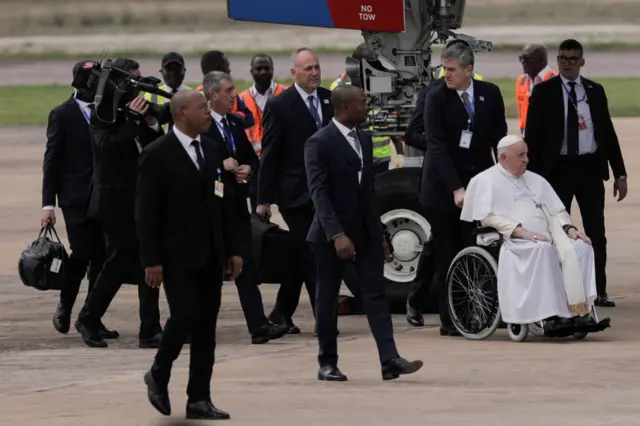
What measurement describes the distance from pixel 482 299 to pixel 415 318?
41.3 inches

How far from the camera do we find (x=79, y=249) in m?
11.9

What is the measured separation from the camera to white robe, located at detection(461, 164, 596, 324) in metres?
10.9

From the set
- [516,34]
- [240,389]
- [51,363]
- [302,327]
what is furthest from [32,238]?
[516,34]

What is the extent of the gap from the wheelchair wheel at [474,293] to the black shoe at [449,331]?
0.08m

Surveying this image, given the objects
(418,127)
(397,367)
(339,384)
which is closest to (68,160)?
(418,127)

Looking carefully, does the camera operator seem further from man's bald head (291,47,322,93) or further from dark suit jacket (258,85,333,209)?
man's bald head (291,47,322,93)

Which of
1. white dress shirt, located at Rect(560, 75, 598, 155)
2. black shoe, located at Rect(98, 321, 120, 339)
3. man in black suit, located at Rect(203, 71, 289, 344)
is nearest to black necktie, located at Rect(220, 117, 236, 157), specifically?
man in black suit, located at Rect(203, 71, 289, 344)

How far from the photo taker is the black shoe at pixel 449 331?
1154cm

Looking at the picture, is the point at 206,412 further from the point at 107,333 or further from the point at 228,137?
the point at 107,333

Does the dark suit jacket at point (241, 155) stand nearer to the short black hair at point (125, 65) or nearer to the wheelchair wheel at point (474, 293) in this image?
the short black hair at point (125, 65)

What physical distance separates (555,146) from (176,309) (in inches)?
189

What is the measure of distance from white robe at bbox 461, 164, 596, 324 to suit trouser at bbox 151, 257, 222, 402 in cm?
286

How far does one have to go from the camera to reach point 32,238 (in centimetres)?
1739

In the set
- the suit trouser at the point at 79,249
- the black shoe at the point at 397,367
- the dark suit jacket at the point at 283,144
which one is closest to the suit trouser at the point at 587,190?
the dark suit jacket at the point at 283,144
